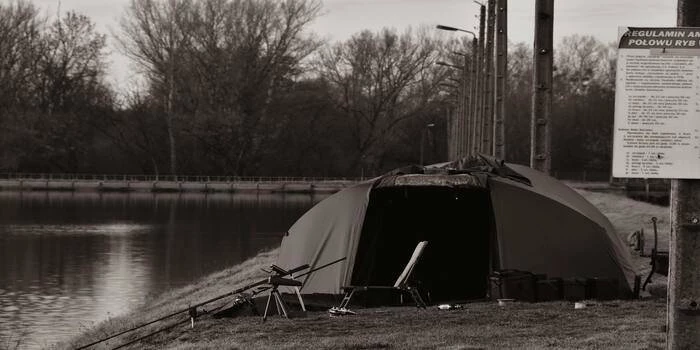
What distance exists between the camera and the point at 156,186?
295 ft

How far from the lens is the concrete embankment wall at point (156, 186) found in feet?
288

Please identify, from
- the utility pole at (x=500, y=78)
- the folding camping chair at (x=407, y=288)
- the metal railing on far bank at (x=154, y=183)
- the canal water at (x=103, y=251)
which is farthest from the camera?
the metal railing on far bank at (x=154, y=183)

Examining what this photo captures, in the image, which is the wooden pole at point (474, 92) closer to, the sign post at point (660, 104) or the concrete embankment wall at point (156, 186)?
the concrete embankment wall at point (156, 186)

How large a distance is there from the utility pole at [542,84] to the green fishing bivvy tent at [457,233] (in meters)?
2.28

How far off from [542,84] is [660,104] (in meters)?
13.3

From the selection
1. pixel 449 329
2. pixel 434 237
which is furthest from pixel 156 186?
pixel 449 329

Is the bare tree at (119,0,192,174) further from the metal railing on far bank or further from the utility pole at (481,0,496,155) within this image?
the utility pole at (481,0,496,155)

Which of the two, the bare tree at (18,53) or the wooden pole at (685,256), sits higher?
the bare tree at (18,53)

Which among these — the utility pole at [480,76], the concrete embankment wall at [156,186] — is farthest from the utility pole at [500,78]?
the concrete embankment wall at [156,186]

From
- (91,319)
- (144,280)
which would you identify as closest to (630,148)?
(91,319)

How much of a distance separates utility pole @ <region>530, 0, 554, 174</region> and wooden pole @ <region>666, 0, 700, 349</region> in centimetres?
1280

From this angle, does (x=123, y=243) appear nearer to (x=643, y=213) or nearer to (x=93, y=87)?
(x=643, y=213)

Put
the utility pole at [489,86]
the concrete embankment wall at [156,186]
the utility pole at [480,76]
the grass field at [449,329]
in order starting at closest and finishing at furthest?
the grass field at [449,329]
the utility pole at [489,86]
the utility pole at [480,76]
the concrete embankment wall at [156,186]

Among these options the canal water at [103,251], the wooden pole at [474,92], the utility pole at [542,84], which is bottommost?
the canal water at [103,251]
